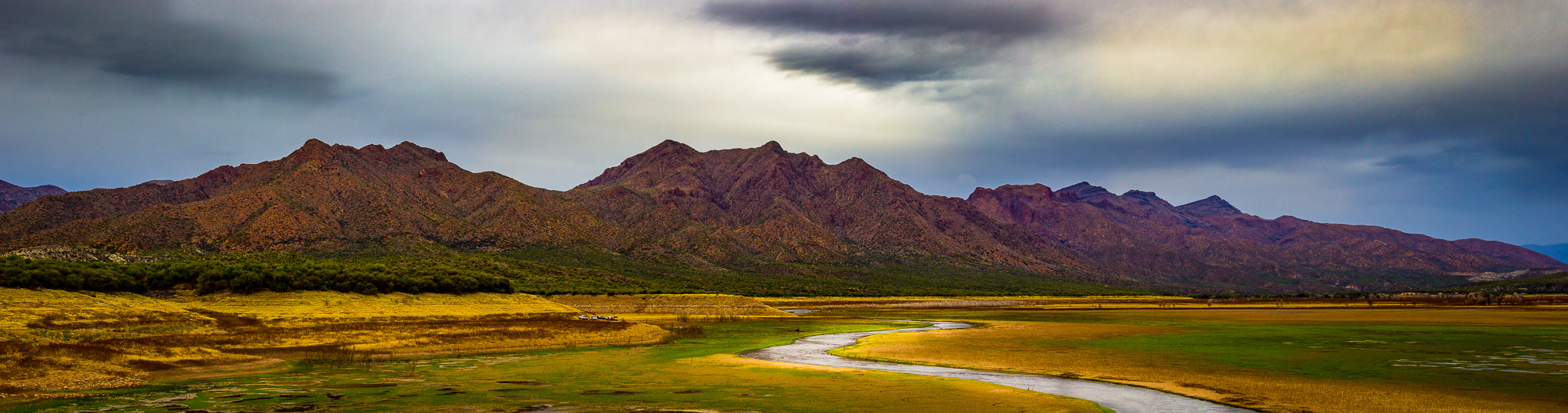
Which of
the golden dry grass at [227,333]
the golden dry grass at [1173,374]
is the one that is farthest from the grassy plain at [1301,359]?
the golden dry grass at [227,333]

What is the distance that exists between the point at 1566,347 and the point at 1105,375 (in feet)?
93.1

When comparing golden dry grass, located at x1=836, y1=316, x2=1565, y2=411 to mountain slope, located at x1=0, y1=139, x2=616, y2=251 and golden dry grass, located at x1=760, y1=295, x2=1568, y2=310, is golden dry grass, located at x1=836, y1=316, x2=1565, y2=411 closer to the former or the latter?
golden dry grass, located at x1=760, y1=295, x2=1568, y2=310

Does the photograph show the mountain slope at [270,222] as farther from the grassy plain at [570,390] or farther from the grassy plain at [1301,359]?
the grassy plain at [1301,359]

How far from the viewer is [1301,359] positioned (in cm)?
3772

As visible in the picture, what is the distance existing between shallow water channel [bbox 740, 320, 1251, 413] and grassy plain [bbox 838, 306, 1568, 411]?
115cm

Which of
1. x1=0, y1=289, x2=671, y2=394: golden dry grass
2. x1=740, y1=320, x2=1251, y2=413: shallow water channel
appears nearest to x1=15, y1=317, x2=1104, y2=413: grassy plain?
x1=740, y1=320, x2=1251, y2=413: shallow water channel

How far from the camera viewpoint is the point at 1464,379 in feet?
94.5

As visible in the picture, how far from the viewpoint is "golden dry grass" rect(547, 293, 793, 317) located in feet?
321

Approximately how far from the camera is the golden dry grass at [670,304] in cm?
9781

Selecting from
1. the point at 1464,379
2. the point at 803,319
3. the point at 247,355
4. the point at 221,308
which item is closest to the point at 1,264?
the point at 221,308

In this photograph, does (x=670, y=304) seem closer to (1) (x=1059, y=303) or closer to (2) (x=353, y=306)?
(2) (x=353, y=306)

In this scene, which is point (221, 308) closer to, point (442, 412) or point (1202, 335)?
point (442, 412)

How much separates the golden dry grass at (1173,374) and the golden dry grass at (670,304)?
43277 millimetres

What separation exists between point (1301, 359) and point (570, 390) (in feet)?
110
